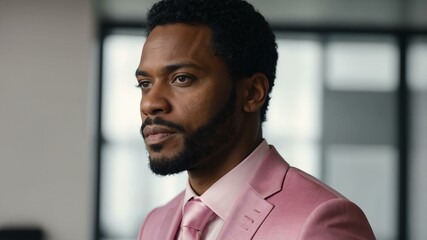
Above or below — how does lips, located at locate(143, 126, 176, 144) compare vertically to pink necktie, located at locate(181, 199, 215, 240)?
above

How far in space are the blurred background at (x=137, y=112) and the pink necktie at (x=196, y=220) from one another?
3.88 meters

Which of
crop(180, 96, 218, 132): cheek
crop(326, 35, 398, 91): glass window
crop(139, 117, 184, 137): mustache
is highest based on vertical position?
crop(326, 35, 398, 91): glass window

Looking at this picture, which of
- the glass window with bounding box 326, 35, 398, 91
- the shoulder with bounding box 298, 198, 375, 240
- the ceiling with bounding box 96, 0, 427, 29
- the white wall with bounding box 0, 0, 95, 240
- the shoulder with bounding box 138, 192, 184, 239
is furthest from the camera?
the glass window with bounding box 326, 35, 398, 91

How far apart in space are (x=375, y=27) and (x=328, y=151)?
89 cm

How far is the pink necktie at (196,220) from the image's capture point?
158cm

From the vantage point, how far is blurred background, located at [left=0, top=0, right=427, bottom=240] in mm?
5391

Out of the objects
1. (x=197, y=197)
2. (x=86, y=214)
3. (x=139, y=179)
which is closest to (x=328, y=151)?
(x=139, y=179)

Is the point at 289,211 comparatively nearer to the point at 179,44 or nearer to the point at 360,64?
the point at 179,44

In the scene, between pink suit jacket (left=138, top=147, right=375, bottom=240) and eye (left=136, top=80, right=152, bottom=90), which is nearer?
pink suit jacket (left=138, top=147, right=375, bottom=240)

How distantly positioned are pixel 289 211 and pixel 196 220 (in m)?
0.18

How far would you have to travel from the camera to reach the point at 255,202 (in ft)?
5.05

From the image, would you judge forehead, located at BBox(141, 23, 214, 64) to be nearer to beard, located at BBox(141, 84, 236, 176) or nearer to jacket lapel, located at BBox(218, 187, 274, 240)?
beard, located at BBox(141, 84, 236, 176)

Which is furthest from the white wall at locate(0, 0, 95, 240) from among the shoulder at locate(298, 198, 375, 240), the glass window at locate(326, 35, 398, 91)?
the shoulder at locate(298, 198, 375, 240)

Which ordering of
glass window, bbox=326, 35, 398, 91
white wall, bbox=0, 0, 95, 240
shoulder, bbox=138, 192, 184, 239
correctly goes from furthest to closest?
glass window, bbox=326, 35, 398, 91
white wall, bbox=0, 0, 95, 240
shoulder, bbox=138, 192, 184, 239
